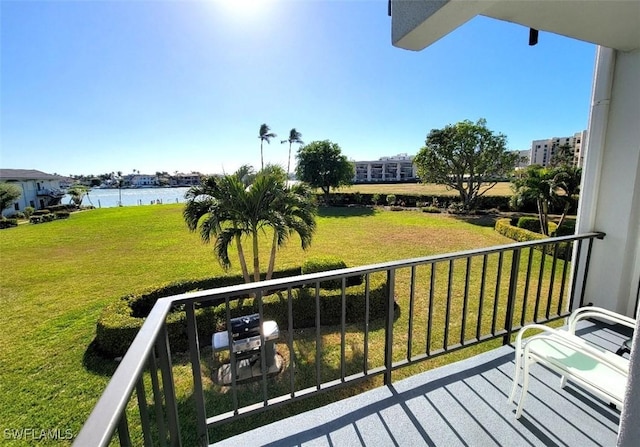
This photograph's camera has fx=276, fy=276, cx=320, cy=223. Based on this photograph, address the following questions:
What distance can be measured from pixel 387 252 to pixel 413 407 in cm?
711

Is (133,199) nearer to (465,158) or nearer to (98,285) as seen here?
(98,285)

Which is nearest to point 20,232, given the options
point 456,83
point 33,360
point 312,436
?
point 33,360

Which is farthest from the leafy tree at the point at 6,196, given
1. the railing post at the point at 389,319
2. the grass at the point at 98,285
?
the railing post at the point at 389,319

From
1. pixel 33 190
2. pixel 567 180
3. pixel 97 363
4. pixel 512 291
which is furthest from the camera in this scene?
pixel 33 190

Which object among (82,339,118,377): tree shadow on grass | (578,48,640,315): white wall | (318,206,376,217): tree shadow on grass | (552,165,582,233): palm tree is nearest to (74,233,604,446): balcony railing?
(578,48,640,315): white wall

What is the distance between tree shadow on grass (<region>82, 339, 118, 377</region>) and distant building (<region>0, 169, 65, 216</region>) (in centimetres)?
3206

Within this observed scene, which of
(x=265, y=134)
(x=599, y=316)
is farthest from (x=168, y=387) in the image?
(x=265, y=134)

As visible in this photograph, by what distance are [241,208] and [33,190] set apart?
3860 cm

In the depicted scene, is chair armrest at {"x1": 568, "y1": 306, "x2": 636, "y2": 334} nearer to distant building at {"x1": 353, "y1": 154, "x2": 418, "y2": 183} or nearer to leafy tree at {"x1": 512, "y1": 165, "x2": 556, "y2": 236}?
leafy tree at {"x1": 512, "y1": 165, "x2": 556, "y2": 236}

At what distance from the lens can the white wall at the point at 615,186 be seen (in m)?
2.33

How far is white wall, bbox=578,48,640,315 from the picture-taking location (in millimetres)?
2334

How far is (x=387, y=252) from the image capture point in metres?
8.62

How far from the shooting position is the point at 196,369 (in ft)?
4.53

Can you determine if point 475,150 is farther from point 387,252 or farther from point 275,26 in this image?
point 275,26
